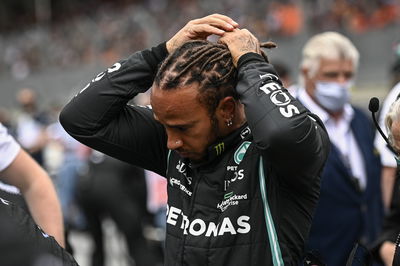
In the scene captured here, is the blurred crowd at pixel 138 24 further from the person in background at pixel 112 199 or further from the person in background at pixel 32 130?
the person in background at pixel 112 199

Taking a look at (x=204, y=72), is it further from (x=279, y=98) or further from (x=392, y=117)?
(x=392, y=117)

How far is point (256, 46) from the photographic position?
237cm

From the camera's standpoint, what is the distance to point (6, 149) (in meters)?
3.00

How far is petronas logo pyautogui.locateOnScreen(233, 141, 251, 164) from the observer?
7.70ft

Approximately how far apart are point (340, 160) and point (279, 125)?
6.29 ft

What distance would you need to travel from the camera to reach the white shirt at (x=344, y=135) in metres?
4.13

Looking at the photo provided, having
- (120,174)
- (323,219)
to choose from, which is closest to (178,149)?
(323,219)

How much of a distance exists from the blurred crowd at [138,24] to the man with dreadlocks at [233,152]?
7543 millimetres

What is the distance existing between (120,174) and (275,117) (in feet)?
17.7

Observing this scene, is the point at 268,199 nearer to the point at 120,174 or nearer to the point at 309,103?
the point at 309,103

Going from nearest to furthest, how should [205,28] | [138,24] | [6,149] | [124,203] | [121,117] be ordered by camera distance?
[205,28] → [121,117] → [6,149] → [124,203] → [138,24]

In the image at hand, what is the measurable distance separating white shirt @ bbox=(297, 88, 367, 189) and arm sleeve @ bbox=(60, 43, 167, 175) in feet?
5.38

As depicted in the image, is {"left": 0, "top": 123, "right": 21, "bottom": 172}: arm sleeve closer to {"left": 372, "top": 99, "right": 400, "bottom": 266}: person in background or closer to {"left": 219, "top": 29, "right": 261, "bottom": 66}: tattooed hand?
{"left": 219, "top": 29, "right": 261, "bottom": 66}: tattooed hand

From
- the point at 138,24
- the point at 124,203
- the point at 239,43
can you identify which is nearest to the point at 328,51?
the point at 239,43
